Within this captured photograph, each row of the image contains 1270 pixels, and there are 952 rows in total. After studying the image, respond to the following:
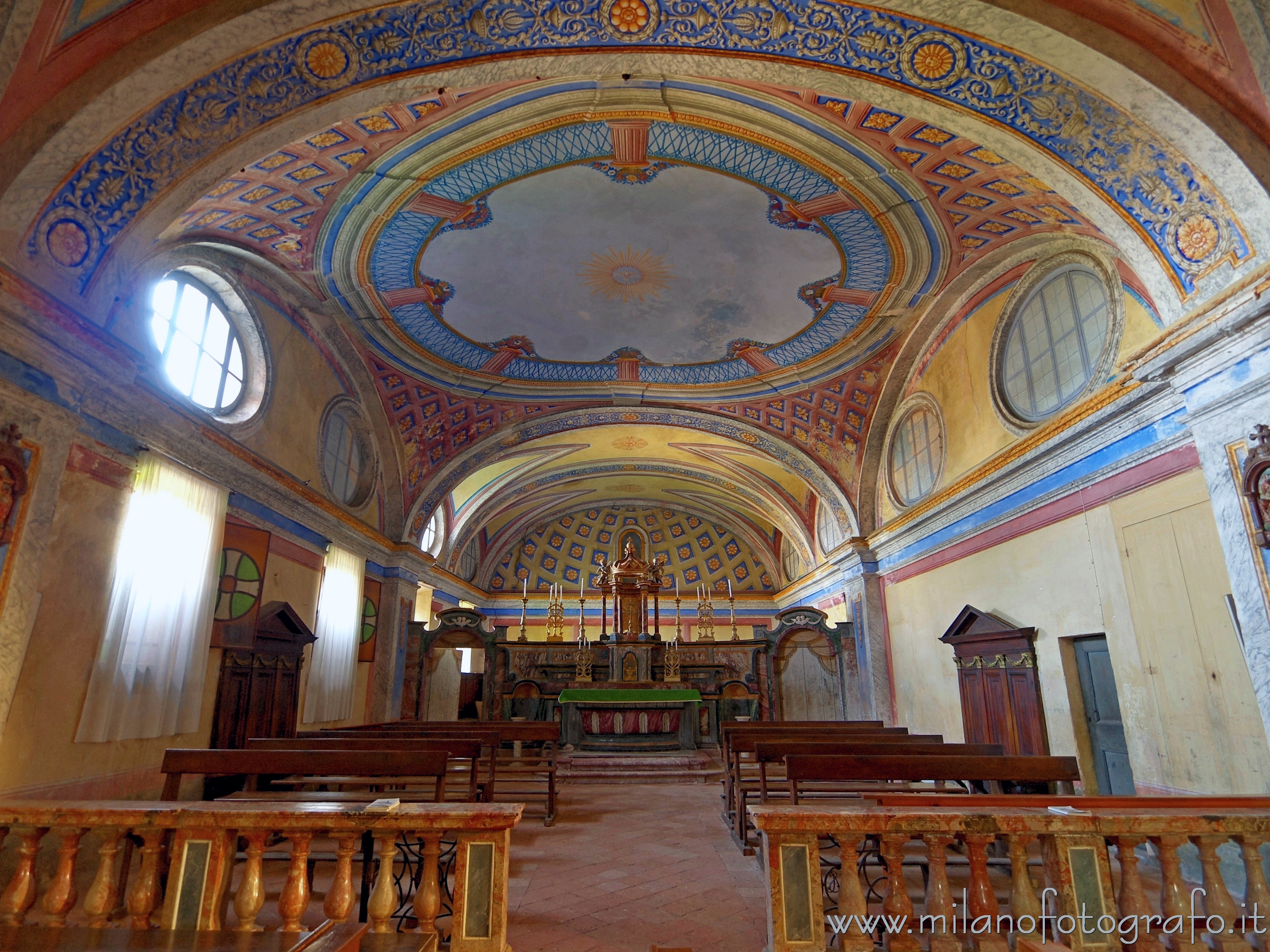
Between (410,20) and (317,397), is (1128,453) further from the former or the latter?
(317,397)

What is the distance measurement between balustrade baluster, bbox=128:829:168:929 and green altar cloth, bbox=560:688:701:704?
33.5ft

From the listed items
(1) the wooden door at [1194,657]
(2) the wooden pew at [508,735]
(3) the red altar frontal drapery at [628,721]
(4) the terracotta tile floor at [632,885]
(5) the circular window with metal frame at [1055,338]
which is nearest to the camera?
(4) the terracotta tile floor at [632,885]

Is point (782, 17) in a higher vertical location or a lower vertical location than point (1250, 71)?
higher

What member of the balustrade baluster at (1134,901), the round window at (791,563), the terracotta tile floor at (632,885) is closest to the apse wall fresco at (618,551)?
the round window at (791,563)

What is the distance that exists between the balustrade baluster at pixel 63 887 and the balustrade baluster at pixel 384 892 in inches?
51.3

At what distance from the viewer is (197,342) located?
27.8 ft

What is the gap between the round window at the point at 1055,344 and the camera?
7.86 meters

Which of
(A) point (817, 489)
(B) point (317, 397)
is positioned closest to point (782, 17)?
(B) point (317, 397)

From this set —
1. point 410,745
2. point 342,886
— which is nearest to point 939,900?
point 342,886

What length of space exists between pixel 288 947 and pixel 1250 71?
7296mm

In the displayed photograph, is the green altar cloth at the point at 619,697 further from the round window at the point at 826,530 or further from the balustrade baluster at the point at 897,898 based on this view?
the balustrade baluster at the point at 897,898

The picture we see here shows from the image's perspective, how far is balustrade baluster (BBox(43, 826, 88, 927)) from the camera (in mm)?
3098

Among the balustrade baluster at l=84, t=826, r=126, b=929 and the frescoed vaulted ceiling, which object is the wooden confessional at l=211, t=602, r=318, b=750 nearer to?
the frescoed vaulted ceiling

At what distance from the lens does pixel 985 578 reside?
988 cm
